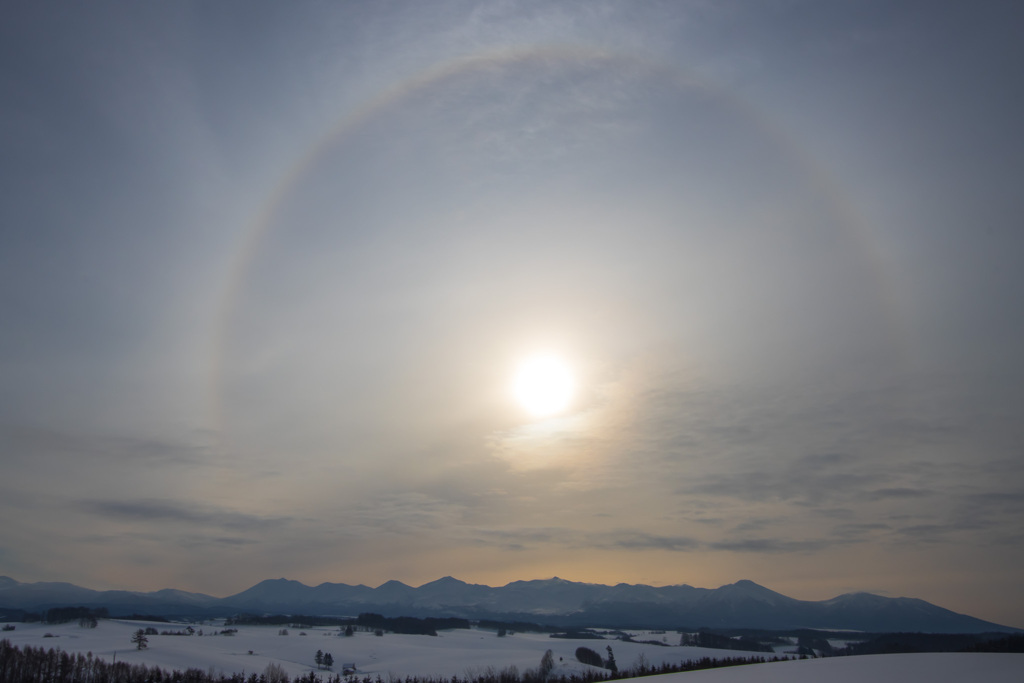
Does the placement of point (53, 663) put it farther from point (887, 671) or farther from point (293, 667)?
point (887, 671)

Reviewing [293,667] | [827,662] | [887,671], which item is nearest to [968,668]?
[887,671]

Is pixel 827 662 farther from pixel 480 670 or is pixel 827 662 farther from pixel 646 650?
pixel 646 650

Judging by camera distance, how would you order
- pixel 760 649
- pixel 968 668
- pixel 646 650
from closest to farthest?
1. pixel 968 668
2. pixel 646 650
3. pixel 760 649

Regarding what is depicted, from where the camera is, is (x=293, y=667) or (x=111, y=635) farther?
(x=111, y=635)

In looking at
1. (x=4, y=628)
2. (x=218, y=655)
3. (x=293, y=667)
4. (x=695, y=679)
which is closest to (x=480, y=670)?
(x=293, y=667)

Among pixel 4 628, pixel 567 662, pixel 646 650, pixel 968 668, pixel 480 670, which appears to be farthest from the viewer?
pixel 4 628

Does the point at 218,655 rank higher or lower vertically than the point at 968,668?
lower
